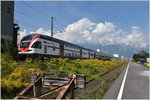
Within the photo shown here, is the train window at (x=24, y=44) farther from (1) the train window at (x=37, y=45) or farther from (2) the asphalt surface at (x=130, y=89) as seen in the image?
(2) the asphalt surface at (x=130, y=89)

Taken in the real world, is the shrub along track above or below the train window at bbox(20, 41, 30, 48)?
below

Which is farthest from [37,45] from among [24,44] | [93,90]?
[93,90]

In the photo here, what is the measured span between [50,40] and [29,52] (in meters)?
4.78

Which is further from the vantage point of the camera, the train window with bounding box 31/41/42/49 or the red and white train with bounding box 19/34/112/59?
the red and white train with bounding box 19/34/112/59

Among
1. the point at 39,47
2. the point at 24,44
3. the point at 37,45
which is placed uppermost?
the point at 24,44

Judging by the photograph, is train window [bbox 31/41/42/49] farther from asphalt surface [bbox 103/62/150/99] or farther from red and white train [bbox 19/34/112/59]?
asphalt surface [bbox 103/62/150/99]

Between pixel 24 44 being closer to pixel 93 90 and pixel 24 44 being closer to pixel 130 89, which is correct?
pixel 130 89

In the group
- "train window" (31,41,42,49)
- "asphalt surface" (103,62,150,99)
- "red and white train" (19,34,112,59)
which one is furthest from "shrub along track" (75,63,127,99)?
"red and white train" (19,34,112,59)

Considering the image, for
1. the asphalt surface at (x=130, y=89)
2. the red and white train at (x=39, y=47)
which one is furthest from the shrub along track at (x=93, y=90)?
the red and white train at (x=39, y=47)

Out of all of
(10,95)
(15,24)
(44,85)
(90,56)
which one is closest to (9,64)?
(10,95)

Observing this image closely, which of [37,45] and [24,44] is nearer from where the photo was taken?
[37,45]

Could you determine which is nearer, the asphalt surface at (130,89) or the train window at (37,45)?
the asphalt surface at (130,89)

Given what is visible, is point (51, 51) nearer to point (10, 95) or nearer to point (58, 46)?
point (58, 46)

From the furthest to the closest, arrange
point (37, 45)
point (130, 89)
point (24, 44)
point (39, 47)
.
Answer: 1. point (24, 44)
2. point (39, 47)
3. point (37, 45)
4. point (130, 89)
